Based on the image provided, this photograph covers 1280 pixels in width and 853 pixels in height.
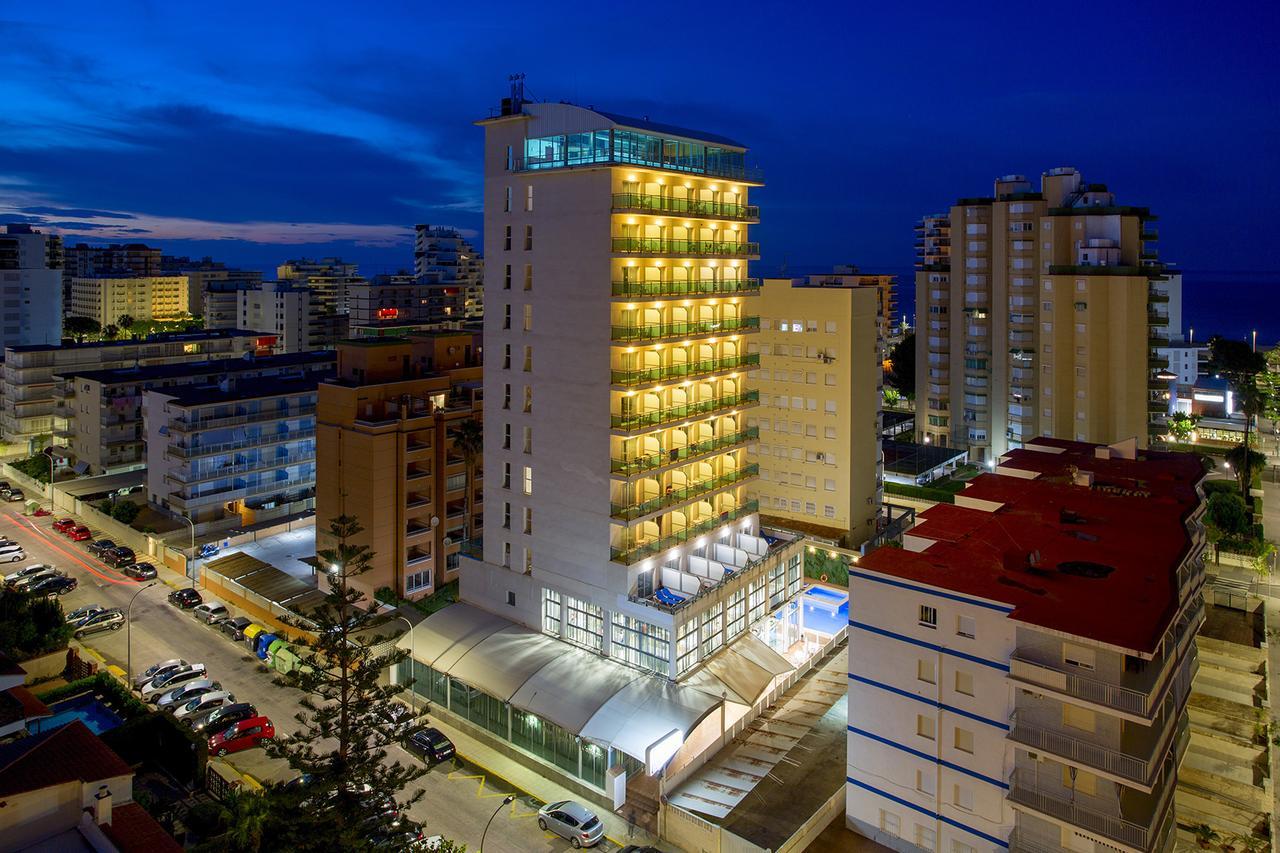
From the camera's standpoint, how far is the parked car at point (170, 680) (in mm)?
37750

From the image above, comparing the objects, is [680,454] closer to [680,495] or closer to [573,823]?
[680,495]

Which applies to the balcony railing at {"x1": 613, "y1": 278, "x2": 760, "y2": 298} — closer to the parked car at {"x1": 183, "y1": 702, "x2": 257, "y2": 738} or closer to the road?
the road

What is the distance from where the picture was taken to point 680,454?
39000 millimetres

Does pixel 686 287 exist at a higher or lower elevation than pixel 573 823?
higher

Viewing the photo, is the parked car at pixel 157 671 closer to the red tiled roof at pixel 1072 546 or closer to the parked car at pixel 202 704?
the parked car at pixel 202 704

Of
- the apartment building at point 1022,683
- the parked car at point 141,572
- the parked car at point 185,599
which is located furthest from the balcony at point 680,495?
the parked car at point 141,572

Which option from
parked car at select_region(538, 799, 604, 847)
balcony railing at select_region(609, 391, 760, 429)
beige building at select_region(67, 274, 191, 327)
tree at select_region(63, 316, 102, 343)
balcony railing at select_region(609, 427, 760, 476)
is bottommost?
parked car at select_region(538, 799, 604, 847)

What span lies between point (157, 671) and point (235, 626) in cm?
527

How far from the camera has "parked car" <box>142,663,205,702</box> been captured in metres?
37.8

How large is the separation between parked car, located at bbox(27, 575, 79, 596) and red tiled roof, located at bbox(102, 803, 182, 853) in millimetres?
30854

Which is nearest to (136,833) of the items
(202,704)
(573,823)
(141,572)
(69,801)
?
(69,801)

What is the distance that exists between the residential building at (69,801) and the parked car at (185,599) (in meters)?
24.2

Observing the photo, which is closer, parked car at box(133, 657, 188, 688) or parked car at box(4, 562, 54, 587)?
parked car at box(133, 657, 188, 688)

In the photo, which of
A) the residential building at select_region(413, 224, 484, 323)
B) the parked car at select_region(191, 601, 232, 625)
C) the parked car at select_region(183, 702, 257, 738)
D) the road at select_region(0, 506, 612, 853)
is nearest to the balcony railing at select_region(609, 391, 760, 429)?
the road at select_region(0, 506, 612, 853)
